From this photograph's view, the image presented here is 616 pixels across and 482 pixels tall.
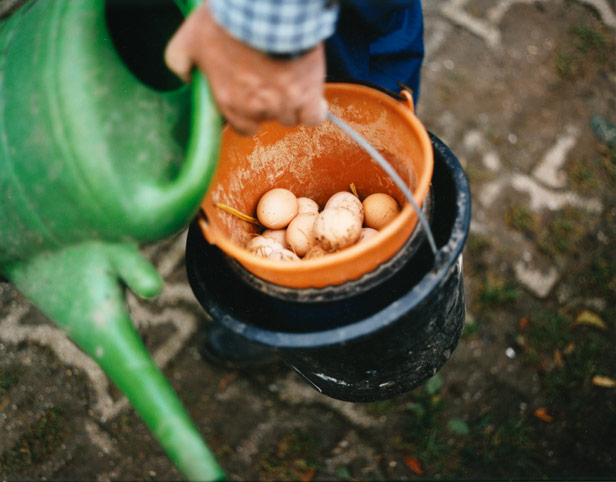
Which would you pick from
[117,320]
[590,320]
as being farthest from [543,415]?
[117,320]

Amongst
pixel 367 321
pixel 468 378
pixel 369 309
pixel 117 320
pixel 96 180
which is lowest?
pixel 468 378

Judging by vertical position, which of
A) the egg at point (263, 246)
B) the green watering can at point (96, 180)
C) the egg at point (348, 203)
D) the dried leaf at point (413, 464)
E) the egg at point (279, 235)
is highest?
the green watering can at point (96, 180)

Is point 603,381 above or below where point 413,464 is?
above

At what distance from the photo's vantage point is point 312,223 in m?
1.48

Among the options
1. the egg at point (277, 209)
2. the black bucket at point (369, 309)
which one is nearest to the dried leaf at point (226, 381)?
the black bucket at point (369, 309)

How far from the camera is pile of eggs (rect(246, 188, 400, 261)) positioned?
134 centimetres

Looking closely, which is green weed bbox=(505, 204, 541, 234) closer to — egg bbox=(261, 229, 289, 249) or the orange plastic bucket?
the orange plastic bucket

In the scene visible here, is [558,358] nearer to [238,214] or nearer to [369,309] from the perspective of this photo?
[369,309]

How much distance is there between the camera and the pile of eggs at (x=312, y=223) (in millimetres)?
1342

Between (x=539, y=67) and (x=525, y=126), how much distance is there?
409mm

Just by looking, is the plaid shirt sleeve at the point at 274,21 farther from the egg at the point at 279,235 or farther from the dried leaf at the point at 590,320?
the dried leaf at the point at 590,320

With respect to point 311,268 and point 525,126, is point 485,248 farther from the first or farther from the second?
point 311,268

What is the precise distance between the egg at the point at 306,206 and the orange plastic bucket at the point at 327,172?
3.9 inches

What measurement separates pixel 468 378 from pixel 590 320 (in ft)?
2.05
